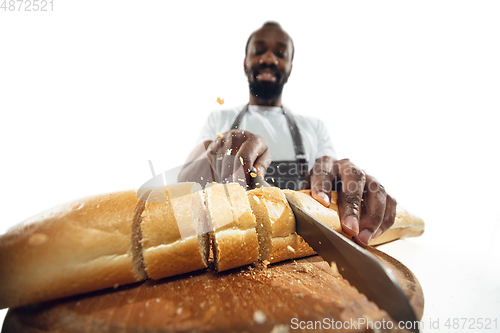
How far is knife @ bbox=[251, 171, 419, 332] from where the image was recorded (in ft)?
2.31

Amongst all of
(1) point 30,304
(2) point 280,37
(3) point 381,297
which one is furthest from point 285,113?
(1) point 30,304

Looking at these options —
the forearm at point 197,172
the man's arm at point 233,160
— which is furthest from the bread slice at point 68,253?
the forearm at point 197,172

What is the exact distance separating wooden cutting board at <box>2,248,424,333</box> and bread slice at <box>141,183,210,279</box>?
74 millimetres

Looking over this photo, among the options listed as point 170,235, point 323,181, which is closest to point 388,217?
point 323,181

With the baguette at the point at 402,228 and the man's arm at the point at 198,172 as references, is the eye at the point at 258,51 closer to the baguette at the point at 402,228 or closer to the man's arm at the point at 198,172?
the man's arm at the point at 198,172

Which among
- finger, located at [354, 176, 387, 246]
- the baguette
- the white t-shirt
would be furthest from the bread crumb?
the white t-shirt

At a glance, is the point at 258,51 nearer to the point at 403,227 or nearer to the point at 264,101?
the point at 264,101

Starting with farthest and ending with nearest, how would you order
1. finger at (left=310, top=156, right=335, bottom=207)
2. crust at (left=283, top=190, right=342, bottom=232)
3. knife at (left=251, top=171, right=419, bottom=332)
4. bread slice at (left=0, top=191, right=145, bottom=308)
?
1. finger at (left=310, top=156, right=335, bottom=207)
2. crust at (left=283, top=190, right=342, bottom=232)
3. bread slice at (left=0, top=191, right=145, bottom=308)
4. knife at (left=251, top=171, right=419, bottom=332)

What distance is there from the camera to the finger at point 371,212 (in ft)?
4.46

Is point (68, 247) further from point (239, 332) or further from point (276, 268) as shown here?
point (276, 268)

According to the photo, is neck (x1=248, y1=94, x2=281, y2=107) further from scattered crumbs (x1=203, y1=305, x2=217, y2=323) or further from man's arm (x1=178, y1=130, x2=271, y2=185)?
scattered crumbs (x1=203, y1=305, x2=217, y2=323)

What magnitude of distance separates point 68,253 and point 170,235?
41cm

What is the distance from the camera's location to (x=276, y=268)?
118cm

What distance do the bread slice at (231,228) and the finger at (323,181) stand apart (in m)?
0.52
